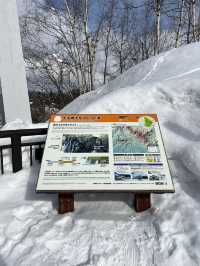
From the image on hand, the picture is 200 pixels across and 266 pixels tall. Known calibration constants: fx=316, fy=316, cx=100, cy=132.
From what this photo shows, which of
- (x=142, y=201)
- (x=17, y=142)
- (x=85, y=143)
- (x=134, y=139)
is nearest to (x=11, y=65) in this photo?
(x=17, y=142)

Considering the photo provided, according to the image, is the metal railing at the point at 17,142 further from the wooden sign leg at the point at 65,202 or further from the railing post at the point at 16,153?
the wooden sign leg at the point at 65,202

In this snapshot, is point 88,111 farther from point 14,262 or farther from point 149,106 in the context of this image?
point 14,262

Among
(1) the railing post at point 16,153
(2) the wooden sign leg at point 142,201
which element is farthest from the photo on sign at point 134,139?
(1) the railing post at point 16,153

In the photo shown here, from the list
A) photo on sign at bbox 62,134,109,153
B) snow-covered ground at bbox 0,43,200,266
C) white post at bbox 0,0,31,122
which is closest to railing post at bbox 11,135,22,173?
snow-covered ground at bbox 0,43,200,266

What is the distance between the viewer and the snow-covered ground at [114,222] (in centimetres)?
259

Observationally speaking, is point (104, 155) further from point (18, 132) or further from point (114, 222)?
point (18, 132)

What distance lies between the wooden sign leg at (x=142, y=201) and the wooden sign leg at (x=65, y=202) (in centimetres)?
66

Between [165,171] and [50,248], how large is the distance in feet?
4.21

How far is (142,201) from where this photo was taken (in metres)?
3.17

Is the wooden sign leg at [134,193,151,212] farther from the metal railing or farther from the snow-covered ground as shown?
the metal railing

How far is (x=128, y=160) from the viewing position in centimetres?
322

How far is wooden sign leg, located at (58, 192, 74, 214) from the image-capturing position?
10.5 feet

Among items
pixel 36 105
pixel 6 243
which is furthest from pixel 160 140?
pixel 36 105

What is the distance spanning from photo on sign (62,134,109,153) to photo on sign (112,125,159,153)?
0.40 ft
